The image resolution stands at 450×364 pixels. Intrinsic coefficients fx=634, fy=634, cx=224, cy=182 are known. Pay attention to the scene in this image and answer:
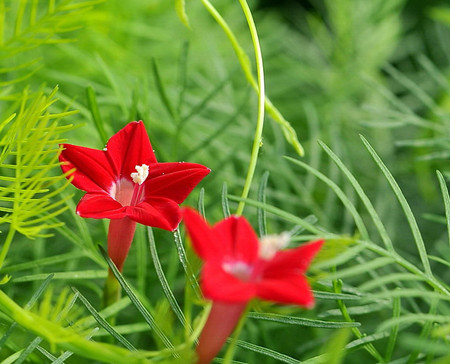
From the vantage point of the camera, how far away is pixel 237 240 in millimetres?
202

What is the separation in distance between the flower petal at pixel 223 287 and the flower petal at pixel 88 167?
9 cm

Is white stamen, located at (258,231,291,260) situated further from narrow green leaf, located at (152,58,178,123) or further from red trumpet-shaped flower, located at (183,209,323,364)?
narrow green leaf, located at (152,58,178,123)

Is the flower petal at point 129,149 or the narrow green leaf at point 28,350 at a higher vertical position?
the flower petal at point 129,149

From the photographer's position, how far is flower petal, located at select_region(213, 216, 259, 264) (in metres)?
0.20

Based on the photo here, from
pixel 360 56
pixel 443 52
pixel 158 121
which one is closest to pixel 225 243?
pixel 158 121

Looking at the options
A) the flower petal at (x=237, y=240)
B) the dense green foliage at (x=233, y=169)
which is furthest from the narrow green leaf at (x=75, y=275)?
the flower petal at (x=237, y=240)

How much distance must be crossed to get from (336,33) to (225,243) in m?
0.53

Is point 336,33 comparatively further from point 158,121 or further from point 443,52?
point 158,121

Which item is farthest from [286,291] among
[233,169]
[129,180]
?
[233,169]

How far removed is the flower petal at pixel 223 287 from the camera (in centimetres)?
17

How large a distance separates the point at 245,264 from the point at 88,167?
9 cm

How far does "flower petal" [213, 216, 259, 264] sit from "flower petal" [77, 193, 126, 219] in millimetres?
52

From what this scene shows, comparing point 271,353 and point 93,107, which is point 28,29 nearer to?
point 93,107

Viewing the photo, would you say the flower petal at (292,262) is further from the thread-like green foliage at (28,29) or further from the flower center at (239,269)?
the thread-like green foliage at (28,29)
